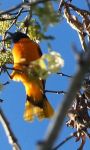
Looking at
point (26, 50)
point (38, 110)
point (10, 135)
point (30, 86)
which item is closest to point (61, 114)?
point (10, 135)

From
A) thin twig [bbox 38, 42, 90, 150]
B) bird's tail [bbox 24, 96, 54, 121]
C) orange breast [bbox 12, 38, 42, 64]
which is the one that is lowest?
bird's tail [bbox 24, 96, 54, 121]

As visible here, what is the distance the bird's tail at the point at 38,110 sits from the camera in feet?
8.55

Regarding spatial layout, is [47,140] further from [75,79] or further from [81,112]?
[81,112]

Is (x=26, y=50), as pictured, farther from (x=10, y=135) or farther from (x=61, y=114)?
(x=61, y=114)

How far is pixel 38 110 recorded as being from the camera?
9.62ft

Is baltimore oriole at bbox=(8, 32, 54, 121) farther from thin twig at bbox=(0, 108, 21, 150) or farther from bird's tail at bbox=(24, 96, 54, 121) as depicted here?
thin twig at bbox=(0, 108, 21, 150)

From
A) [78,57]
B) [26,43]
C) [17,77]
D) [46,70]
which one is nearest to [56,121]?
[78,57]

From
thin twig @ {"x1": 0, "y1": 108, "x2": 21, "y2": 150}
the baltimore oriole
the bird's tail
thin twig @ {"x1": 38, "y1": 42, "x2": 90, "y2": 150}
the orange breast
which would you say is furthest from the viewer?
the orange breast

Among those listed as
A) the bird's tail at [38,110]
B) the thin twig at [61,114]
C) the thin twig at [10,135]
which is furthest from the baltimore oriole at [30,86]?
the thin twig at [61,114]

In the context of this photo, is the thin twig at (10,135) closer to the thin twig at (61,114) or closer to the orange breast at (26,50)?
the thin twig at (61,114)

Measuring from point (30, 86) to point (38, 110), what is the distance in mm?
535

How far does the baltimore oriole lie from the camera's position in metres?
2.77

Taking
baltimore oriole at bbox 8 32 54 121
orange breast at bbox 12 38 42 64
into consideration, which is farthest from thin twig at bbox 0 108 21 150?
orange breast at bbox 12 38 42 64

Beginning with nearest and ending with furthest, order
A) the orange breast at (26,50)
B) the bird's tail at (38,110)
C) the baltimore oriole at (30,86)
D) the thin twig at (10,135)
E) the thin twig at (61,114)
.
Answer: the thin twig at (61,114)
the thin twig at (10,135)
the bird's tail at (38,110)
the baltimore oriole at (30,86)
the orange breast at (26,50)
